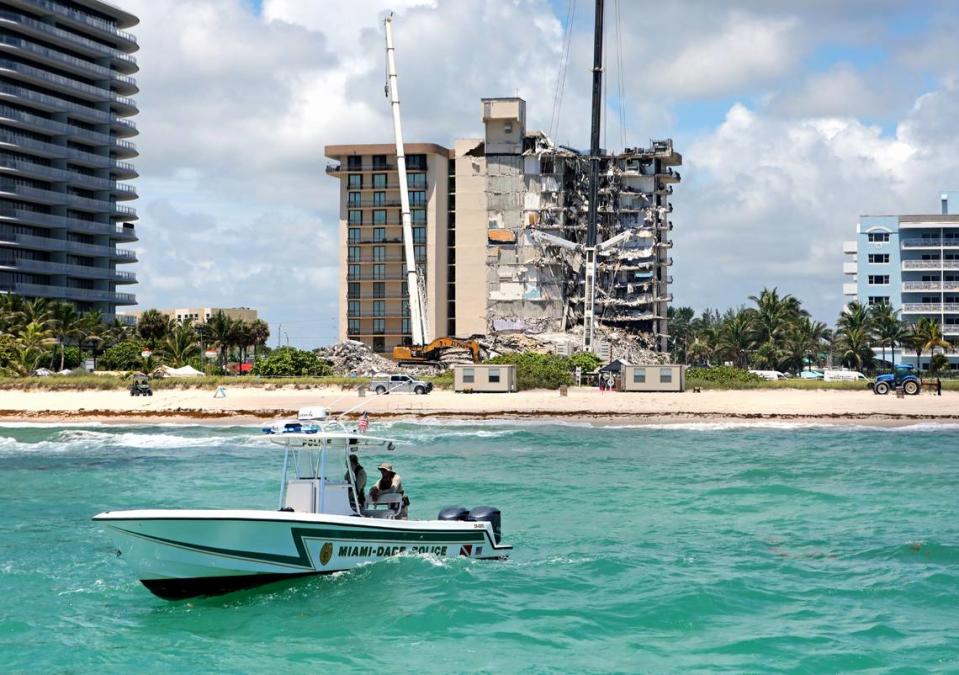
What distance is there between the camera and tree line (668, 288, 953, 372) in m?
108

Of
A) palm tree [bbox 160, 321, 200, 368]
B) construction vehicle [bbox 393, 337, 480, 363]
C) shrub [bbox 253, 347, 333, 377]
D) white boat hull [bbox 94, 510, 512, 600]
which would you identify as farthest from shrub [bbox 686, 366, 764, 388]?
white boat hull [bbox 94, 510, 512, 600]

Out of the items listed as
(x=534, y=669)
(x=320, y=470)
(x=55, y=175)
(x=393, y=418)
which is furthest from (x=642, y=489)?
(x=55, y=175)

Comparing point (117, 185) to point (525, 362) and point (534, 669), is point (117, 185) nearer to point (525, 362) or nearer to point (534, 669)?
point (525, 362)

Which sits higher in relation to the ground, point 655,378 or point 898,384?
point 655,378

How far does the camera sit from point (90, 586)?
68.7 feet

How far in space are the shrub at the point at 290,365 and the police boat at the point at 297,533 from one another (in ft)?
215

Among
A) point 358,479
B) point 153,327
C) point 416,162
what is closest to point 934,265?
point 416,162

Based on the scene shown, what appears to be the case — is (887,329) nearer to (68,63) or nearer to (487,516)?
(68,63)

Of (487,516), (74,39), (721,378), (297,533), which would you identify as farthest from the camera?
(74,39)

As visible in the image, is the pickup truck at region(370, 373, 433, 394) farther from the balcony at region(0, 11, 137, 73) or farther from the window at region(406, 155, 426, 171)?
the balcony at region(0, 11, 137, 73)

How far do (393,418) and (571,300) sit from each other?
61.6 meters

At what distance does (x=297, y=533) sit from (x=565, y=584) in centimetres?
504

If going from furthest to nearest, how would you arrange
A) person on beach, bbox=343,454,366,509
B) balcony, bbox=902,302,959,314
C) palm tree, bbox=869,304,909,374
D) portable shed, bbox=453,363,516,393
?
balcony, bbox=902,302,959,314
palm tree, bbox=869,304,909,374
portable shed, bbox=453,363,516,393
person on beach, bbox=343,454,366,509

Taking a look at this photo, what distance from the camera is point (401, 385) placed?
73.1 meters
